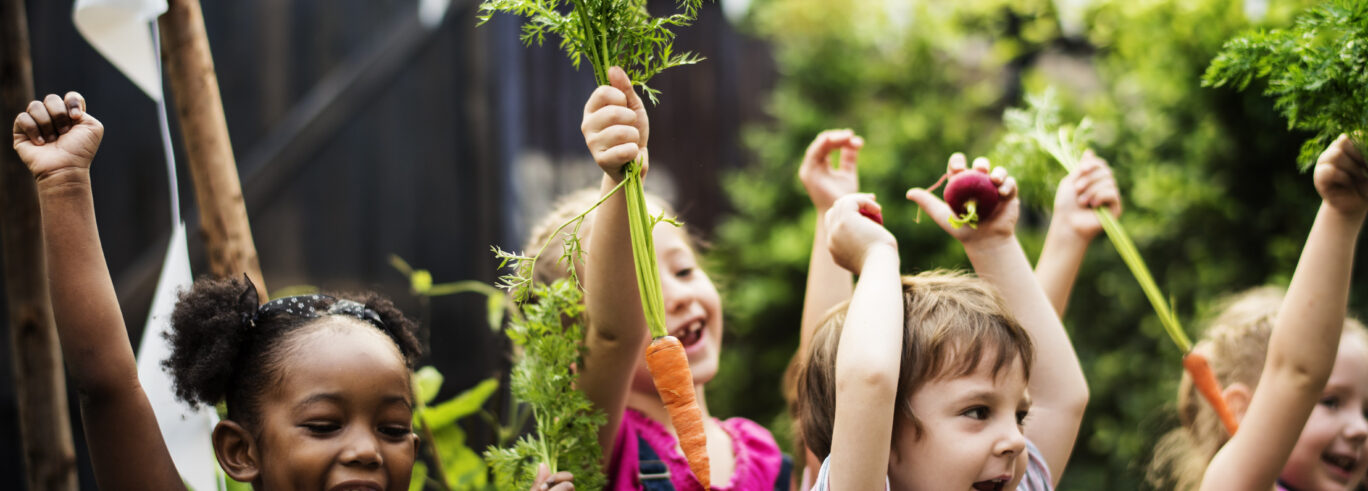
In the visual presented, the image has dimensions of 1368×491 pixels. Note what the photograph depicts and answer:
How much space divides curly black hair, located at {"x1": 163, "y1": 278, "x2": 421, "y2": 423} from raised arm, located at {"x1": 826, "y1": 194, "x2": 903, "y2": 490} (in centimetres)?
92

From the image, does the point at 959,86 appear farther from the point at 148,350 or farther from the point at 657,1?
the point at 148,350

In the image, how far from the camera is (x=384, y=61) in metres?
4.86

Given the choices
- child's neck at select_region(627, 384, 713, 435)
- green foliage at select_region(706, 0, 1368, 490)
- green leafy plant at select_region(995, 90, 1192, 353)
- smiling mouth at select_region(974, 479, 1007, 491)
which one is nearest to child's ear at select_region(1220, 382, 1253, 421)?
green leafy plant at select_region(995, 90, 1192, 353)

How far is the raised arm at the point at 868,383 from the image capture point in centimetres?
146

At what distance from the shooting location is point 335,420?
1642 millimetres

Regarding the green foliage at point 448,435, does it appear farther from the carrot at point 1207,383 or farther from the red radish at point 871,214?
the carrot at point 1207,383

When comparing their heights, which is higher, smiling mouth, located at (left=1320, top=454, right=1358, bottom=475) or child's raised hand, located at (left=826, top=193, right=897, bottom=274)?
child's raised hand, located at (left=826, top=193, right=897, bottom=274)

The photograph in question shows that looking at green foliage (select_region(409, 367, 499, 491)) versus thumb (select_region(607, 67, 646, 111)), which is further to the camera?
green foliage (select_region(409, 367, 499, 491))

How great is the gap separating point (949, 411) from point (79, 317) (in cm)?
132

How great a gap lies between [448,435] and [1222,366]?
6.00 ft

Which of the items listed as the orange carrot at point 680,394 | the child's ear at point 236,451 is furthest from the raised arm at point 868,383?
the child's ear at point 236,451

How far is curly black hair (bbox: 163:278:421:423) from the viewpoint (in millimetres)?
1691

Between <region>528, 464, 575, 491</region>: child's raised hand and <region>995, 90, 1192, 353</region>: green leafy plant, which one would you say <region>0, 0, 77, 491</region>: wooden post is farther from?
<region>995, 90, 1192, 353</region>: green leafy plant

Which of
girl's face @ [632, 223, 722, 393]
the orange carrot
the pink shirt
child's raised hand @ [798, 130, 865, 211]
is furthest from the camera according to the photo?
child's raised hand @ [798, 130, 865, 211]
